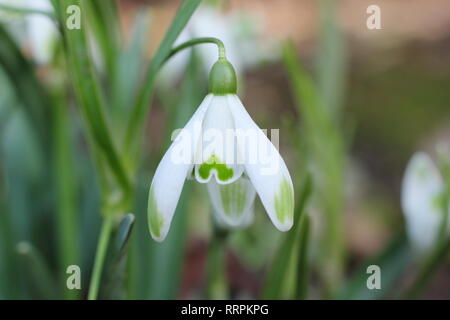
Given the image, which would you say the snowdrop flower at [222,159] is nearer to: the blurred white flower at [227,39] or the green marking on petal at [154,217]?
the green marking on petal at [154,217]

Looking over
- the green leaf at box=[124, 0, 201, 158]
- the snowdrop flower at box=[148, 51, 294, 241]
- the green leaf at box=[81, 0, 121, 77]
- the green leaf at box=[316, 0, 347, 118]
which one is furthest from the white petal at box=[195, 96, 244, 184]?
the green leaf at box=[316, 0, 347, 118]

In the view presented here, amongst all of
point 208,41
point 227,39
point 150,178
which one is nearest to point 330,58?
point 227,39

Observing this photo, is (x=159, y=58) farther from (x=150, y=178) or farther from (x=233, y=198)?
(x=150, y=178)

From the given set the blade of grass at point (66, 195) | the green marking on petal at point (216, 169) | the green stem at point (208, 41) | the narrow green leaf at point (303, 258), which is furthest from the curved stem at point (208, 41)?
the blade of grass at point (66, 195)
